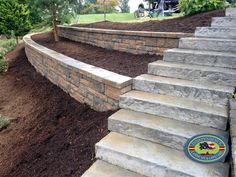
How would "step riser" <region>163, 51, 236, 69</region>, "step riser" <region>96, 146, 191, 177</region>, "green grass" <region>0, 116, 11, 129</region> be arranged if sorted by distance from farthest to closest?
"green grass" <region>0, 116, 11, 129</region> → "step riser" <region>163, 51, 236, 69</region> → "step riser" <region>96, 146, 191, 177</region>

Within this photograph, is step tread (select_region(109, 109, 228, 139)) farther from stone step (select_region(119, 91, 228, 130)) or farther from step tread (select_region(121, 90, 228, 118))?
step tread (select_region(121, 90, 228, 118))

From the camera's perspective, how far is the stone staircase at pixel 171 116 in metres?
2.25

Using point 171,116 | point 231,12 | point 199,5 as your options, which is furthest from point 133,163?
point 199,5

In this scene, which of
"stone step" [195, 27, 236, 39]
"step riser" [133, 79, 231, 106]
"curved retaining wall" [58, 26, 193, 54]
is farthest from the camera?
"curved retaining wall" [58, 26, 193, 54]

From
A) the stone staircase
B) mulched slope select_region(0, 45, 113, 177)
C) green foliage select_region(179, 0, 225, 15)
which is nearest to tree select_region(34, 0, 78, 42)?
mulched slope select_region(0, 45, 113, 177)

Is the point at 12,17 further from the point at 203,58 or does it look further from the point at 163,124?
the point at 163,124

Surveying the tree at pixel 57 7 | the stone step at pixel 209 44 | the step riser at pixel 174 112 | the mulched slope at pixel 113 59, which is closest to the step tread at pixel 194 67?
the mulched slope at pixel 113 59

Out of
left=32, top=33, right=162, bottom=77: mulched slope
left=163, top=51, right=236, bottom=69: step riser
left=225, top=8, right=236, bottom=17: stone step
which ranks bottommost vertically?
left=32, top=33, right=162, bottom=77: mulched slope

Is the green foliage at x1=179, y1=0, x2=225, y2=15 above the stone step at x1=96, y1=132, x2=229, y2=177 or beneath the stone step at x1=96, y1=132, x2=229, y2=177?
above

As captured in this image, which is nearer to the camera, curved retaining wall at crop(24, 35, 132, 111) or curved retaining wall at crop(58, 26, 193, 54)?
curved retaining wall at crop(24, 35, 132, 111)

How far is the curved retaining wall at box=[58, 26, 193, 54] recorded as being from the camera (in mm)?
4254

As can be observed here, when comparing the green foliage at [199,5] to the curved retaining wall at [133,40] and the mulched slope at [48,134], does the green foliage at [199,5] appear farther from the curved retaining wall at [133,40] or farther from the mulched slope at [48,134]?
the mulched slope at [48,134]

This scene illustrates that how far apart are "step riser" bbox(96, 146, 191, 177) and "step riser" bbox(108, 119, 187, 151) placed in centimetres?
31

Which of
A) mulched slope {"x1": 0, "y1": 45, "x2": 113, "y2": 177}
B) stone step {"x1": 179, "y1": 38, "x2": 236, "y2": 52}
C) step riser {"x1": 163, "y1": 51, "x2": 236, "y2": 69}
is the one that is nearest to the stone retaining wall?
step riser {"x1": 163, "y1": 51, "x2": 236, "y2": 69}
